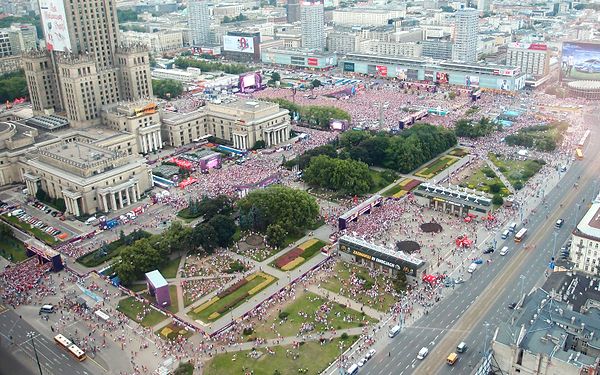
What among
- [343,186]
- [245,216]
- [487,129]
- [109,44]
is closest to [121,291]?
[245,216]

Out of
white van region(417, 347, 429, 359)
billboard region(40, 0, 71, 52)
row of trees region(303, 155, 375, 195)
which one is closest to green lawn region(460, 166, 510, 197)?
row of trees region(303, 155, 375, 195)

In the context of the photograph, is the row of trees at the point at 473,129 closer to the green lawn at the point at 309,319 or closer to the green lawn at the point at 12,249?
the green lawn at the point at 309,319

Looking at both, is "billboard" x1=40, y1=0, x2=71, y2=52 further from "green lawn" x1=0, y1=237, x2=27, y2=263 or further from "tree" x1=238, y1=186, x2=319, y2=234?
"tree" x1=238, y1=186, x2=319, y2=234

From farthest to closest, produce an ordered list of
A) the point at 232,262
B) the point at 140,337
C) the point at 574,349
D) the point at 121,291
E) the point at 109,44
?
1. the point at 109,44
2. the point at 232,262
3. the point at 121,291
4. the point at 140,337
5. the point at 574,349

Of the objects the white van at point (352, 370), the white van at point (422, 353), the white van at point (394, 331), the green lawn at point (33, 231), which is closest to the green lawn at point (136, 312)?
the green lawn at point (33, 231)

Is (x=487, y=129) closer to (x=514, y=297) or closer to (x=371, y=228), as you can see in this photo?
(x=371, y=228)

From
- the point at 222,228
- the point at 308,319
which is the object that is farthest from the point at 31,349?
the point at 308,319
